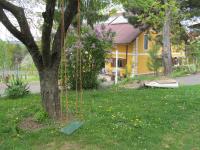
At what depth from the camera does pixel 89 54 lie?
12.8 metres

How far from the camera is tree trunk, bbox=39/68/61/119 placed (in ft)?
22.8

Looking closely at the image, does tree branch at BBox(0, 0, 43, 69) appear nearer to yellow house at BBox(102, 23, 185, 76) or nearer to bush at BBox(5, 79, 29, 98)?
bush at BBox(5, 79, 29, 98)

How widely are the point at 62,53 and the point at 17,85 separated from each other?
13.5ft

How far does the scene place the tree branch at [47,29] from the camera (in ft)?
20.7

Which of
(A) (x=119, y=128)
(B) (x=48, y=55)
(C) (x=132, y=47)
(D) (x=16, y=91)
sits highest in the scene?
(C) (x=132, y=47)

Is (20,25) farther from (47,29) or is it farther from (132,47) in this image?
(132,47)

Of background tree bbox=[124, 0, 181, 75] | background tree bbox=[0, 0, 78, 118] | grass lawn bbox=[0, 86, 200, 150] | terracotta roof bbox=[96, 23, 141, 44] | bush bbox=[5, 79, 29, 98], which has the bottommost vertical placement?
grass lawn bbox=[0, 86, 200, 150]

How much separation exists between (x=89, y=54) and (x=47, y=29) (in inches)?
247

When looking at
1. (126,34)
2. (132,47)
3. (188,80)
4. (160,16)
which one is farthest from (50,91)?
(126,34)

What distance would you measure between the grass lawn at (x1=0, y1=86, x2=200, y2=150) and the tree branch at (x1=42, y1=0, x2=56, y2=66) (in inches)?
47.3

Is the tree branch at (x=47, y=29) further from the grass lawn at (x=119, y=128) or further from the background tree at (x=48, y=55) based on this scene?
the grass lawn at (x=119, y=128)

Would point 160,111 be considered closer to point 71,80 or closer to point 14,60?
point 71,80

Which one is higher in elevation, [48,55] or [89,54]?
[89,54]

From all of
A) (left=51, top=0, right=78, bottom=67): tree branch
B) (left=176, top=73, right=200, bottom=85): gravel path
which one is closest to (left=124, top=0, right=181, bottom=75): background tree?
(left=51, top=0, right=78, bottom=67): tree branch
